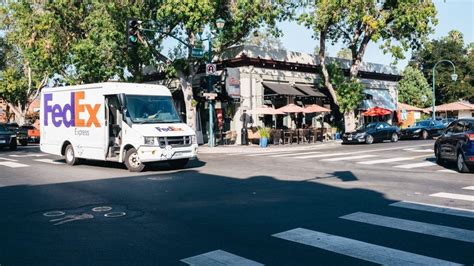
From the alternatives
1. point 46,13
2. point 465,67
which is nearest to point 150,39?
point 46,13

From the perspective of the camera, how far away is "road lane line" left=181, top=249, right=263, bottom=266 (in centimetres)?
513

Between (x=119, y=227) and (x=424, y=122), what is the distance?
33.0m

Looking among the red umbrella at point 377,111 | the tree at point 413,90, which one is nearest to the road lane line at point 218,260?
the red umbrella at point 377,111

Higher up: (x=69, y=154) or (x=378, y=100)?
(x=378, y=100)

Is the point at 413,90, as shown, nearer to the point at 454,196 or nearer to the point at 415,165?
the point at 415,165

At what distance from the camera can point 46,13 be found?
99.9ft

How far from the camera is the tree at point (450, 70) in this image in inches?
2702

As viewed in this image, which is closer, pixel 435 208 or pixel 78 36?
pixel 435 208

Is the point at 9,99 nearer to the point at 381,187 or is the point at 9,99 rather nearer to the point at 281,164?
the point at 281,164

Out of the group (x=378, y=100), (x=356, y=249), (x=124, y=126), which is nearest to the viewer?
(x=356, y=249)

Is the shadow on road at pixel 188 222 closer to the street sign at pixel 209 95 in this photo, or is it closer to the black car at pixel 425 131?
the street sign at pixel 209 95

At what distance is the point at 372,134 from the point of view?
98.9ft

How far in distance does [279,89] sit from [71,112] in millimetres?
17464

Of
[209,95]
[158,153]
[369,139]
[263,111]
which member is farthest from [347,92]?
[158,153]
